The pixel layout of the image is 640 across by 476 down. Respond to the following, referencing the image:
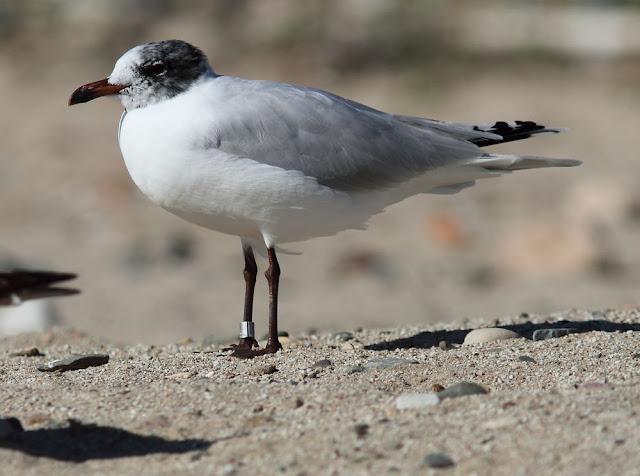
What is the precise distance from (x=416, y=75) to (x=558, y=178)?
2666 mm

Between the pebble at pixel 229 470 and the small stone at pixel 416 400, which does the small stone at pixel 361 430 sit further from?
the pebble at pixel 229 470

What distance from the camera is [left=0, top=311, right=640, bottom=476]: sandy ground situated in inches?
136

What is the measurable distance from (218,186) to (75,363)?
0.90 m

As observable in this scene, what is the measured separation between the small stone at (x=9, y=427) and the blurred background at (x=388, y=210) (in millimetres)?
2994

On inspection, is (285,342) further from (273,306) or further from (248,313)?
(273,306)

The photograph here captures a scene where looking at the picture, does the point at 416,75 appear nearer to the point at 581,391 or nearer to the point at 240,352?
the point at 240,352

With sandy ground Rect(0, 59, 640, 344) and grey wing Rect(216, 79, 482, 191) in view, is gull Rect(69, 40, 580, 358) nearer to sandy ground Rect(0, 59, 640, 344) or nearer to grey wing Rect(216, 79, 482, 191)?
grey wing Rect(216, 79, 482, 191)

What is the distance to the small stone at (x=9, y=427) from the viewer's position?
3766 millimetres

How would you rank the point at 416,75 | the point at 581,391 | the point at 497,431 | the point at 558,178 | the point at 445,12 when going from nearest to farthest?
1. the point at 497,431
2. the point at 581,391
3. the point at 558,178
4. the point at 416,75
5. the point at 445,12

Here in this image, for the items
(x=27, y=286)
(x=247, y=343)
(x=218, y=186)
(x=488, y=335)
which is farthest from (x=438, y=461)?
(x=27, y=286)

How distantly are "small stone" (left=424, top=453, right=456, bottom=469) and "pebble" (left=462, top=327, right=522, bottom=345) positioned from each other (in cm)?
183

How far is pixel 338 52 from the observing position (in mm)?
14625

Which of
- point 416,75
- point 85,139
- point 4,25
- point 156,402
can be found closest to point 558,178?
point 416,75

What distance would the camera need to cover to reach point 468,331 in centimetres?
555
